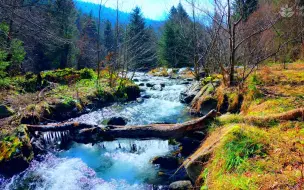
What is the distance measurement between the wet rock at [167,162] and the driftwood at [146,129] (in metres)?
0.58

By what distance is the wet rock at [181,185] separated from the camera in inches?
170

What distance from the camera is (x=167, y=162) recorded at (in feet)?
18.7

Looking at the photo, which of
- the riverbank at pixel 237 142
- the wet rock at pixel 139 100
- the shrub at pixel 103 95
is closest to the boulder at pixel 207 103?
the riverbank at pixel 237 142

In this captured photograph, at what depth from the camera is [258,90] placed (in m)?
7.38

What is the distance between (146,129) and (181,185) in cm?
177

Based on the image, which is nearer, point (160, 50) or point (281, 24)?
point (281, 24)

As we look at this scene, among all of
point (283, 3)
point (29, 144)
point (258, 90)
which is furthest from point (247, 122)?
point (283, 3)

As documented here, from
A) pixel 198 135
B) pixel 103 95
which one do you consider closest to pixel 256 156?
pixel 198 135

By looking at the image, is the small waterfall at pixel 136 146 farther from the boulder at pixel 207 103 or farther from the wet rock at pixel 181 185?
the boulder at pixel 207 103

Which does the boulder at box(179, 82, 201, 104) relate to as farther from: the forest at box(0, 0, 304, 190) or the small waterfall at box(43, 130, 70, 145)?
the small waterfall at box(43, 130, 70, 145)

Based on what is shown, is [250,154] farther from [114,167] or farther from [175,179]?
[114,167]

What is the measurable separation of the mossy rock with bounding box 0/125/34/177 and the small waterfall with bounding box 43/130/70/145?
0.73 m

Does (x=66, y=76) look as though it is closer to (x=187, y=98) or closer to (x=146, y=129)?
(x=187, y=98)

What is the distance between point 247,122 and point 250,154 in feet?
4.26
